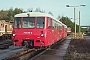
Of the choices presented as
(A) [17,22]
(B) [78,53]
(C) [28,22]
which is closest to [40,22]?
(C) [28,22]

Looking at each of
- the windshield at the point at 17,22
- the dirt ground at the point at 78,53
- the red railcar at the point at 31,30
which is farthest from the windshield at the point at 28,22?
the dirt ground at the point at 78,53

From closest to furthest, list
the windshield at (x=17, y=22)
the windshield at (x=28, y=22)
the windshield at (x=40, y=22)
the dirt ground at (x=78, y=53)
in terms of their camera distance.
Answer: the dirt ground at (x=78, y=53)
the windshield at (x=40, y=22)
the windshield at (x=28, y=22)
the windshield at (x=17, y=22)

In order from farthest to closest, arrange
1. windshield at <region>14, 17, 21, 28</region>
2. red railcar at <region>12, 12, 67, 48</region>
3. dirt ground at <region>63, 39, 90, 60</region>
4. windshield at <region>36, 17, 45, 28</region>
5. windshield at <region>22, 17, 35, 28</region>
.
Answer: windshield at <region>14, 17, 21, 28</region> < windshield at <region>22, 17, 35, 28</region> < windshield at <region>36, 17, 45, 28</region> < red railcar at <region>12, 12, 67, 48</region> < dirt ground at <region>63, 39, 90, 60</region>

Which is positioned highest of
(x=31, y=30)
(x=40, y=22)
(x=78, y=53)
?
(x=40, y=22)

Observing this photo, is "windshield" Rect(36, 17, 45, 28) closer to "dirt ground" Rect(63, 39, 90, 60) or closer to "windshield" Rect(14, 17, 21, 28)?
"windshield" Rect(14, 17, 21, 28)

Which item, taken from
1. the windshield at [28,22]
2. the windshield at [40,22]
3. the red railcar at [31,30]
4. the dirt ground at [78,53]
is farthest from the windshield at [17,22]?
Answer: the dirt ground at [78,53]

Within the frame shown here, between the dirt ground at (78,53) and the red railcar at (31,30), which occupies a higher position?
→ the red railcar at (31,30)

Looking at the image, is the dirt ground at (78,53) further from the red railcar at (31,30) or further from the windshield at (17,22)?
the windshield at (17,22)

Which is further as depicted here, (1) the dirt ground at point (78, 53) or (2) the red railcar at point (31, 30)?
(2) the red railcar at point (31, 30)

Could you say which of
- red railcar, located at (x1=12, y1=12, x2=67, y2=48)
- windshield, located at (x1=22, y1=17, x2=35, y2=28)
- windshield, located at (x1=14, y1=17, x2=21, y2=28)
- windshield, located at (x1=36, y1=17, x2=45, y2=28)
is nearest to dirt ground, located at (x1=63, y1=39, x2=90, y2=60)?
red railcar, located at (x1=12, y1=12, x2=67, y2=48)

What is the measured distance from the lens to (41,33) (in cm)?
1548

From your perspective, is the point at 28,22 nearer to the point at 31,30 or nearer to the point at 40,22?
the point at 31,30

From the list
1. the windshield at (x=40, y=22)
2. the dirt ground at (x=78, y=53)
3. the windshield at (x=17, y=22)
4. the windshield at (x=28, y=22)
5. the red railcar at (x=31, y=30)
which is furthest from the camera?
the windshield at (x=17, y=22)

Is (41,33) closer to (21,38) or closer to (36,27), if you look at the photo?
(36,27)
